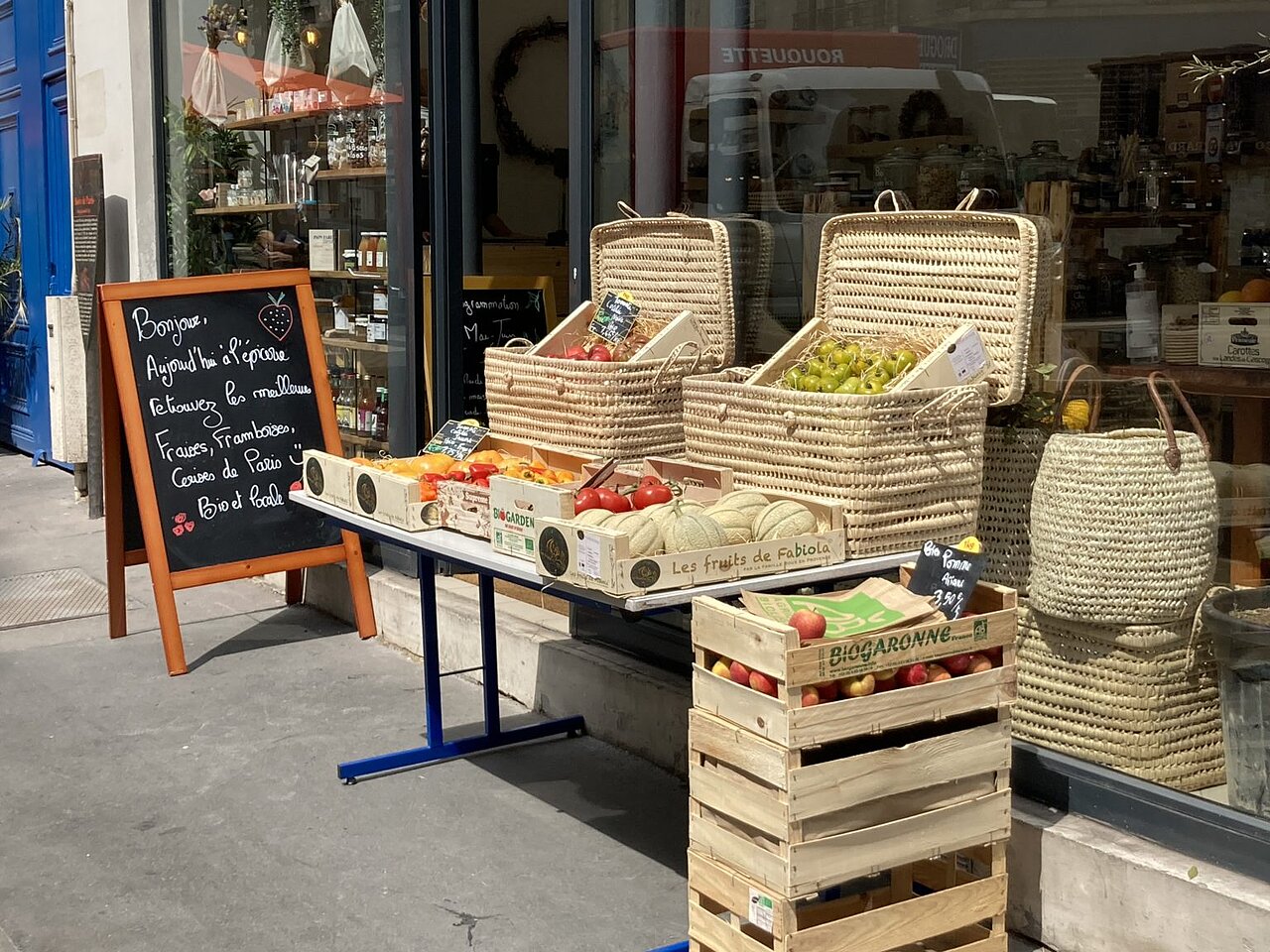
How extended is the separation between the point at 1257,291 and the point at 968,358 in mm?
656

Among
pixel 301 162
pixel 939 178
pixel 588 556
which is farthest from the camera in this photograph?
pixel 301 162

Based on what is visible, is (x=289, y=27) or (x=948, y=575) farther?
(x=289, y=27)

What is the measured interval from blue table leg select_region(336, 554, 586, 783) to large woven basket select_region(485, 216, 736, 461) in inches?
22.6

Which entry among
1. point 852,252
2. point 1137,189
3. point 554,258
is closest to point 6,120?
point 554,258

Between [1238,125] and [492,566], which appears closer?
[1238,125]

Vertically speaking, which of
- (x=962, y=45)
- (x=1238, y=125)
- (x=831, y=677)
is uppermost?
(x=962, y=45)

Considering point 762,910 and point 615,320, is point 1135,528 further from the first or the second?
point 615,320

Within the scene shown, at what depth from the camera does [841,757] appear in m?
3.20

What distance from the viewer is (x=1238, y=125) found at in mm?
3385

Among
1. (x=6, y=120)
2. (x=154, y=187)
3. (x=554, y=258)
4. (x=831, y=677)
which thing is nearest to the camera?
(x=831, y=677)

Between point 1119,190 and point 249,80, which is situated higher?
point 249,80

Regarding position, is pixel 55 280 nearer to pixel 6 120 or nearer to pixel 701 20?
pixel 6 120

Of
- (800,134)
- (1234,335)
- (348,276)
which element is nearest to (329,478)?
(800,134)

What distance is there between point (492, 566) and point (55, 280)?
8.09 metres
